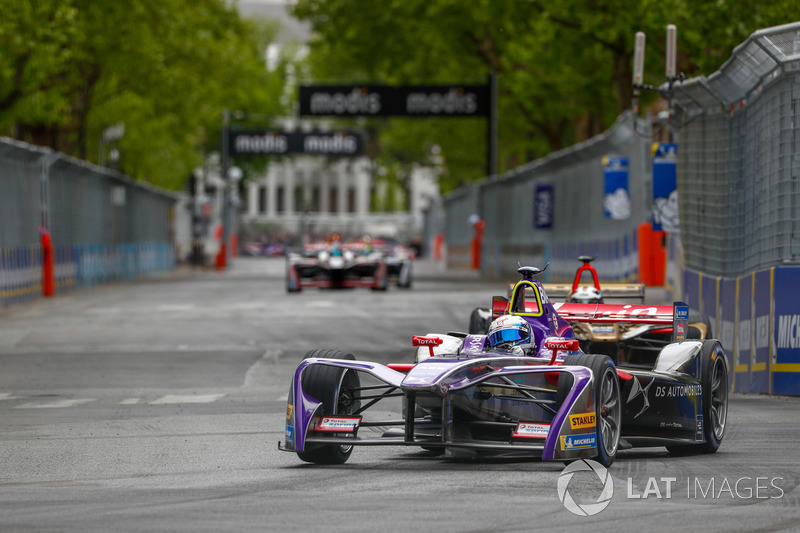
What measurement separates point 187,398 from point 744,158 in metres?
6.26

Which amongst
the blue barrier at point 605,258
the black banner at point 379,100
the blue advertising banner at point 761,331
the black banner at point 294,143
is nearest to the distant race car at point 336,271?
the blue barrier at point 605,258

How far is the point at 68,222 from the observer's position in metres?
37.6

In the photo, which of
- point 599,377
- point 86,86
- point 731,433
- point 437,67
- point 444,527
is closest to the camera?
point 444,527

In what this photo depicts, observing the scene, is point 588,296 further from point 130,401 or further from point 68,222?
point 68,222

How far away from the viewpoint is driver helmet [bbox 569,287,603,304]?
14.2 m

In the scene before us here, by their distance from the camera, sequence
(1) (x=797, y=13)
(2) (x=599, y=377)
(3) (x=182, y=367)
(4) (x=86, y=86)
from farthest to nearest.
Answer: (4) (x=86, y=86), (1) (x=797, y=13), (3) (x=182, y=367), (2) (x=599, y=377)

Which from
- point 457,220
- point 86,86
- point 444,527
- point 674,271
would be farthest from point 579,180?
point 457,220

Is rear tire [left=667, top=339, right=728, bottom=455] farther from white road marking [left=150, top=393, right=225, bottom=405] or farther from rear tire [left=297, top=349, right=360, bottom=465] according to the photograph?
white road marking [left=150, top=393, right=225, bottom=405]

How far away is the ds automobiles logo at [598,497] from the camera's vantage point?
7234 millimetres

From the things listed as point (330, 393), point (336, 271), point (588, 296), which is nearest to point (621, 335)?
point (588, 296)

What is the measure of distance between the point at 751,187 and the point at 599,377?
6933 millimetres

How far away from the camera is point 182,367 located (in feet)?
56.0

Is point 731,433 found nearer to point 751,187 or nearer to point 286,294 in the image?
point 751,187

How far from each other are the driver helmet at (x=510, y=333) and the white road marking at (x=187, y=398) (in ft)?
15.2
